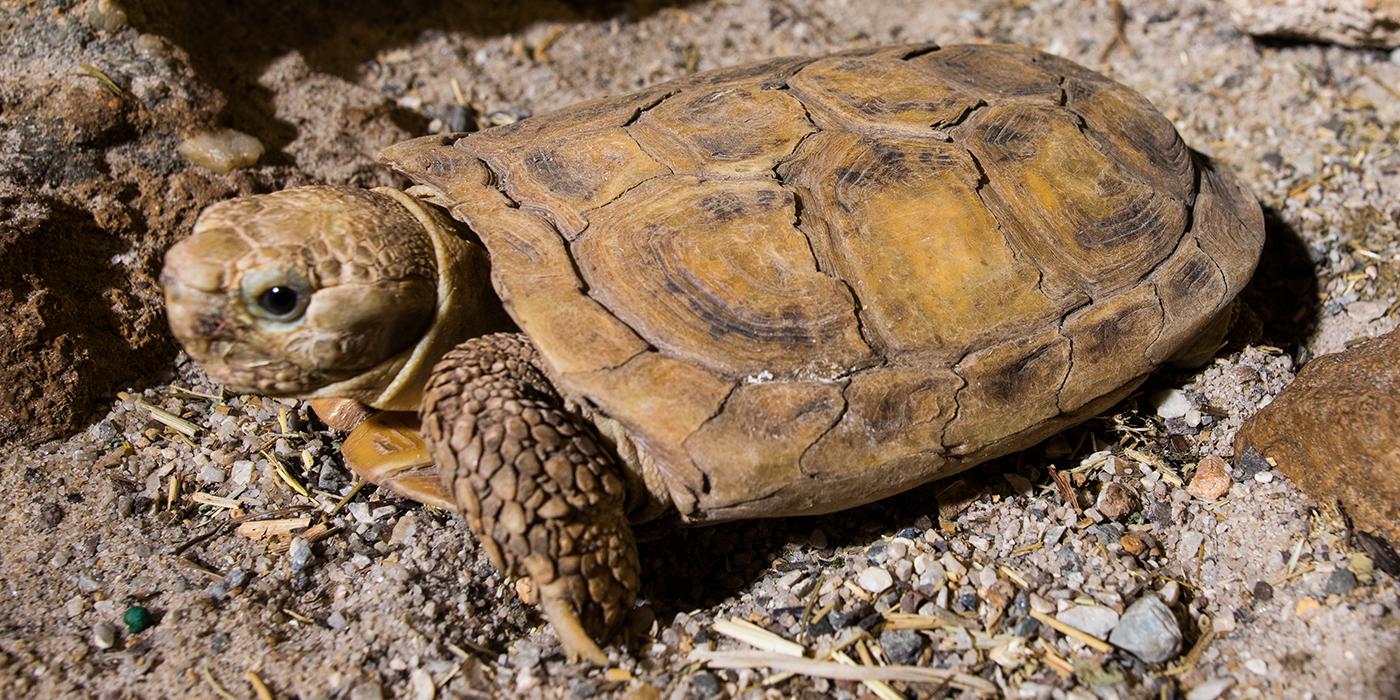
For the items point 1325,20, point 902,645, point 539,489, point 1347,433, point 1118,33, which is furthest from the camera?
point 1118,33

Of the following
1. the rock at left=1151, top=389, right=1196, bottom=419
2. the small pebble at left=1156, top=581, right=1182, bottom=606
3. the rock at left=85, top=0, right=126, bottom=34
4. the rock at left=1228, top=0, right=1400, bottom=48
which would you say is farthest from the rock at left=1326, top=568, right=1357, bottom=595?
the rock at left=85, top=0, right=126, bottom=34

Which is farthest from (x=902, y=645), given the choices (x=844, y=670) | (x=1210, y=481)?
(x=1210, y=481)

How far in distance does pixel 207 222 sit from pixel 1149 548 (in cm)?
285

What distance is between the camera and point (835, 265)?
274cm

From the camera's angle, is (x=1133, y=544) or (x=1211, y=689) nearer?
(x=1211, y=689)

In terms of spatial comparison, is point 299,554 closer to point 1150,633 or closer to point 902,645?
point 902,645

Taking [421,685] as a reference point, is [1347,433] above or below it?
below

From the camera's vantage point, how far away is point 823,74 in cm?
326

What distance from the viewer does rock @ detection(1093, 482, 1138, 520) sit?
3.06 meters

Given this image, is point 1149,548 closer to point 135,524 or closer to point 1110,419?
point 1110,419

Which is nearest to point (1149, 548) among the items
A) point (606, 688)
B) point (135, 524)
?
point (606, 688)

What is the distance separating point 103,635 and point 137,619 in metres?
0.09

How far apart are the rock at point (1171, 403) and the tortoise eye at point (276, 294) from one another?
2.77m

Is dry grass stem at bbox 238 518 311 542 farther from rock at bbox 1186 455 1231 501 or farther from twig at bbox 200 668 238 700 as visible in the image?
rock at bbox 1186 455 1231 501
